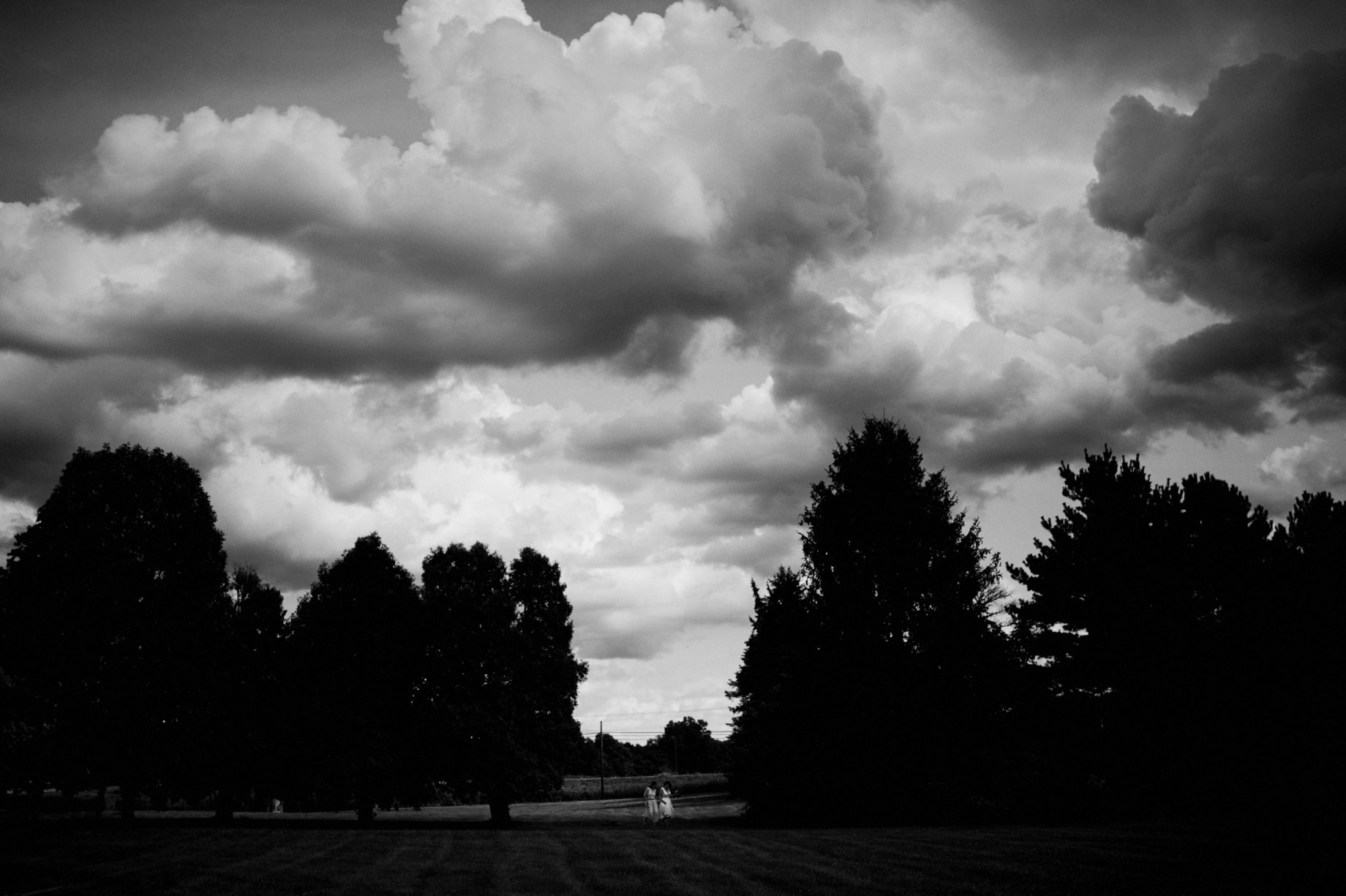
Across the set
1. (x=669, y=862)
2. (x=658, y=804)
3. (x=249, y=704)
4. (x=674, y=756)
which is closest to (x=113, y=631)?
(x=249, y=704)

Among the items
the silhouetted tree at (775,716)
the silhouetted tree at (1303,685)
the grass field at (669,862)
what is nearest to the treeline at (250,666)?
the grass field at (669,862)

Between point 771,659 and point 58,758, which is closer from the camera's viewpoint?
point 58,758

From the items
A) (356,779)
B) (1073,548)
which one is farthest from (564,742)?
(1073,548)

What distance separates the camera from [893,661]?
4084cm

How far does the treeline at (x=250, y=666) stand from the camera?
38.9 metres

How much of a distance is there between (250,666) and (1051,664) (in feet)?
135

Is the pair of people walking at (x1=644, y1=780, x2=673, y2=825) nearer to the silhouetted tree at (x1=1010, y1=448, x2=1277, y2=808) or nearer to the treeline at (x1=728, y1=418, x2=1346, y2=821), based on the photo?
the treeline at (x1=728, y1=418, x2=1346, y2=821)

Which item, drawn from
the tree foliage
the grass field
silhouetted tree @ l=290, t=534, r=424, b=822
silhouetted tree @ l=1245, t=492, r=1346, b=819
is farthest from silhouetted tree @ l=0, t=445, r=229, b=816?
silhouetted tree @ l=1245, t=492, r=1346, b=819

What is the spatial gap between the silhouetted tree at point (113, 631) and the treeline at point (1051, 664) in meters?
24.2

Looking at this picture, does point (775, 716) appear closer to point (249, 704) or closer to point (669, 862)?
point (669, 862)

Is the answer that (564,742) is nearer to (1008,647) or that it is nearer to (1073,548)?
(1008,647)

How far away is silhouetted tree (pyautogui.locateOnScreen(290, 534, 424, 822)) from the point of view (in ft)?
152

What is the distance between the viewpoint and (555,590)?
2371 inches

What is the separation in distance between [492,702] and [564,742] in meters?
4.83
